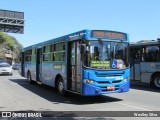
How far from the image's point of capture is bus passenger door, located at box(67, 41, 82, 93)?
12.8m

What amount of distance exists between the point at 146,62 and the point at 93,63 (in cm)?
744

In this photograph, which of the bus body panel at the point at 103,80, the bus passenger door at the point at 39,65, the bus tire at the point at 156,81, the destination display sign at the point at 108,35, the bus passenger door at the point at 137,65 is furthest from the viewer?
the bus passenger door at the point at 137,65

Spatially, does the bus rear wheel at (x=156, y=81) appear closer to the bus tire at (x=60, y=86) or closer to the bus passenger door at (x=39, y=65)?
the bus tire at (x=60, y=86)

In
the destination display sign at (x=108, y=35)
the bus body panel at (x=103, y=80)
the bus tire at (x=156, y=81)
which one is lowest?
the bus tire at (x=156, y=81)

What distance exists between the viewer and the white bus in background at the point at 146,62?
18312 mm

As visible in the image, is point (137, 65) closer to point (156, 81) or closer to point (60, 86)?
point (156, 81)

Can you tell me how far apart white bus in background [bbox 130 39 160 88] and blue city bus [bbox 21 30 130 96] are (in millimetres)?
5430

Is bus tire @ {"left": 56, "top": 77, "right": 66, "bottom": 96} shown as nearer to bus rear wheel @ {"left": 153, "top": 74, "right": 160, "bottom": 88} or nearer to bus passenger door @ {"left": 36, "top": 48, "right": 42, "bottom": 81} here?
bus passenger door @ {"left": 36, "top": 48, "right": 42, "bottom": 81}

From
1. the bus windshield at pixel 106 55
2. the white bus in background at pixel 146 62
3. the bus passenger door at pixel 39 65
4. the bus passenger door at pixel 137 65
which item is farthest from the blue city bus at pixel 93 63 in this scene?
the bus passenger door at pixel 137 65

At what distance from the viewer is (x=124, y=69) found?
13.1 metres

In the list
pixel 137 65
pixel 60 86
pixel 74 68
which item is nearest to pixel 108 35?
pixel 74 68

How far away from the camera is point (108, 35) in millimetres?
12914

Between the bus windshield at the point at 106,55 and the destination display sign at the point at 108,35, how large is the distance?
0.23 meters

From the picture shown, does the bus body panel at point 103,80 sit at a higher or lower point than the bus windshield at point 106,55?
lower
